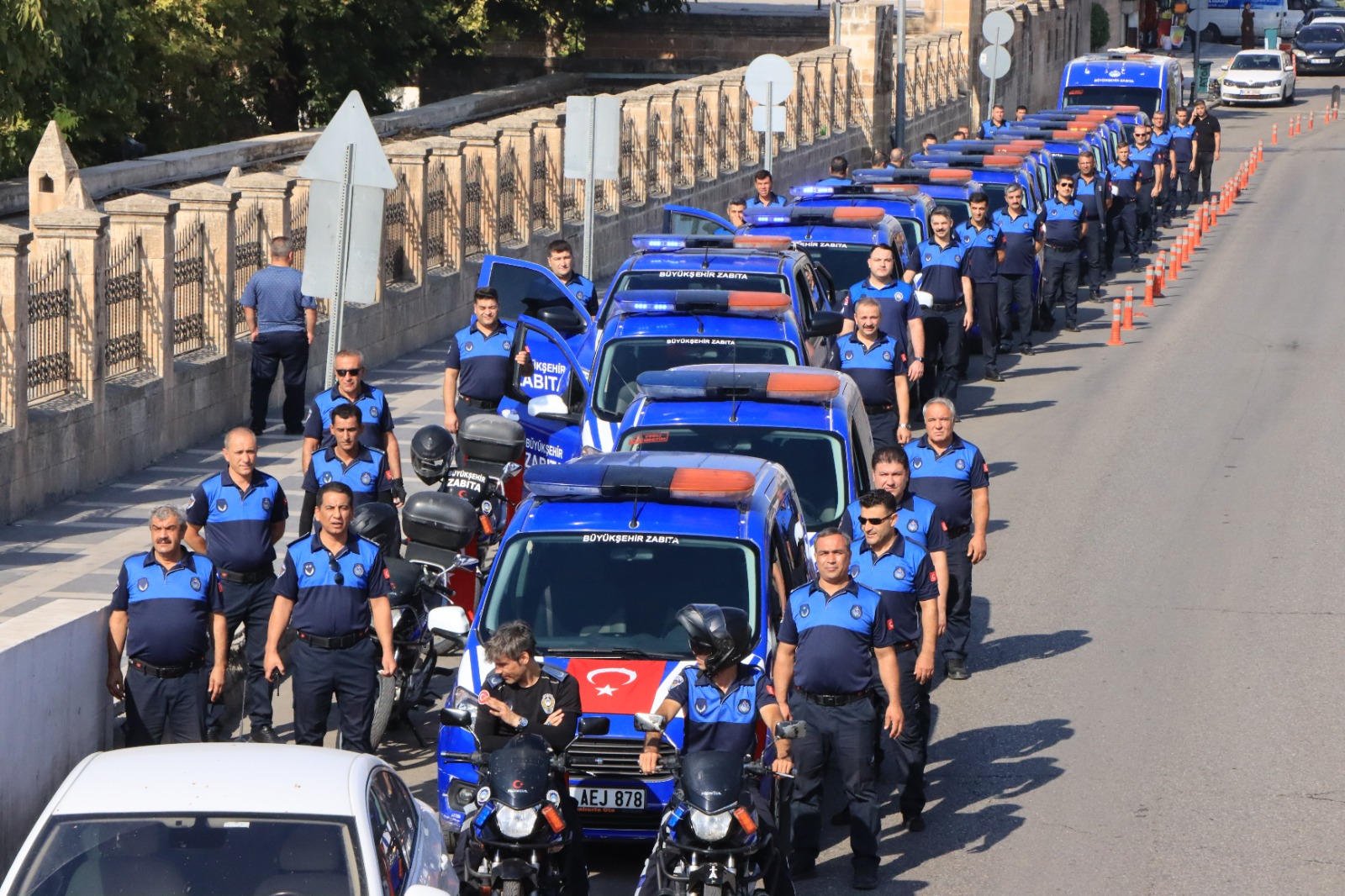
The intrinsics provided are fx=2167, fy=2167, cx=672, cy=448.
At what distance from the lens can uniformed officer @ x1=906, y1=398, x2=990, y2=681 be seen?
12.2 meters

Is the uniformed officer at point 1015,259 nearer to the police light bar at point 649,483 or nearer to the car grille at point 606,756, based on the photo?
the police light bar at point 649,483

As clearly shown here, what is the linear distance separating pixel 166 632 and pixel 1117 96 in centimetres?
3866

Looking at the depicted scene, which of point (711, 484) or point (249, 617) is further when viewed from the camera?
point (249, 617)

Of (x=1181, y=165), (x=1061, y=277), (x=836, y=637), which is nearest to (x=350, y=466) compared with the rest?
(x=836, y=637)

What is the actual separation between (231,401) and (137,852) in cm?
1309

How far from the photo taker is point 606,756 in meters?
9.05

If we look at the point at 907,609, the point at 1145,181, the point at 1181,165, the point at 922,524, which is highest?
the point at 1181,165

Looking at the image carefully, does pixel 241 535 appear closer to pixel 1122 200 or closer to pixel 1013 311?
pixel 1013 311

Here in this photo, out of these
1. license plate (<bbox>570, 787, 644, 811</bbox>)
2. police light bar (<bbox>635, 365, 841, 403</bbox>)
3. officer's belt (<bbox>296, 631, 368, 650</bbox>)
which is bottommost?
license plate (<bbox>570, 787, 644, 811</bbox>)

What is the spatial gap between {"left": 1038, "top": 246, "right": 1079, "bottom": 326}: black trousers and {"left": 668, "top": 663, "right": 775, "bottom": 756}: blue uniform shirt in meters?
17.8

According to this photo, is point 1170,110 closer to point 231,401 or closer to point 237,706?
point 231,401

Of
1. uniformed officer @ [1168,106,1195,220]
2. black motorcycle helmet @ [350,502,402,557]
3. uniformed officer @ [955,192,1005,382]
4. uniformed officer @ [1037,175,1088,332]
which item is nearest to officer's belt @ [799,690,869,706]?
black motorcycle helmet @ [350,502,402,557]

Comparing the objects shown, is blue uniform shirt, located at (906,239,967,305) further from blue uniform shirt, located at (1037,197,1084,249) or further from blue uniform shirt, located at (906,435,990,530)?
blue uniform shirt, located at (906,435,990,530)

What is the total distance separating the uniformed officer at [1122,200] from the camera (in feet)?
104
